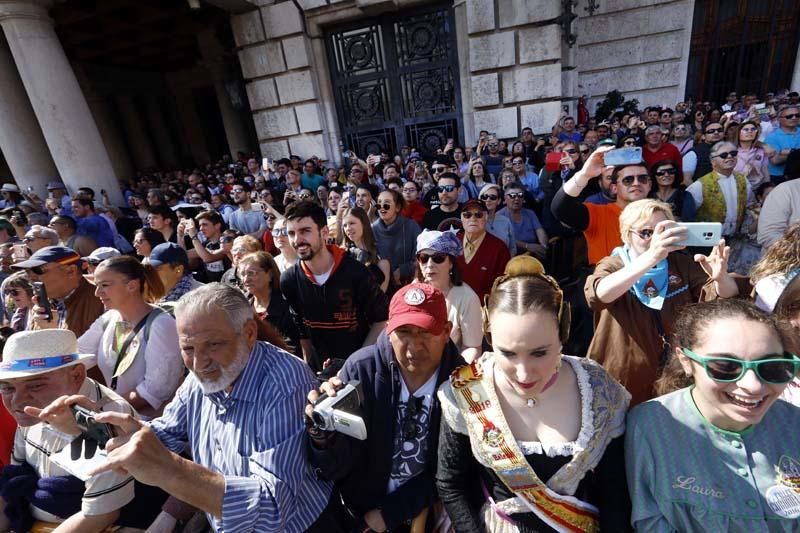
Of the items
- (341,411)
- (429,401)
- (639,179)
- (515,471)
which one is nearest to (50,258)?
(341,411)

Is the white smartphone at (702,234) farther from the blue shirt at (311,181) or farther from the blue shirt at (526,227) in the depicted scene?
the blue shirt at (311,181)

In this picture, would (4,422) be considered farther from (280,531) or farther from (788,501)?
(788,501)

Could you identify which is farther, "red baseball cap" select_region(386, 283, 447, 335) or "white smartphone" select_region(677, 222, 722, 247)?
"white smartphone" select_region(677, 222, 722, 247)

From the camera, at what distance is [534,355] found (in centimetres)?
135

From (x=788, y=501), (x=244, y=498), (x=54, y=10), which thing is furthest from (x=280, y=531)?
(x=54, y=10)

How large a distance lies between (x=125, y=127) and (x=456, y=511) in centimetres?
1984

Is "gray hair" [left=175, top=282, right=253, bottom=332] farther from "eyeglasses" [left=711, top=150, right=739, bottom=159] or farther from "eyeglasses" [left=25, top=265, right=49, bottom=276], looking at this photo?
"eyeglasses" [left=711, top=150, right=739, bottom=159]

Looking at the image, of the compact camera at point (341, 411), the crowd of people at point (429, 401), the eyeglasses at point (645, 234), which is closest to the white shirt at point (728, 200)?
the crowd of people at point (429, 401)

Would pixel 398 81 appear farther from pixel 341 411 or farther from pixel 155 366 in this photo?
pixel 341 411

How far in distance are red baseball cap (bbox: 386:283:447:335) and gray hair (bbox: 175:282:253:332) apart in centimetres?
64

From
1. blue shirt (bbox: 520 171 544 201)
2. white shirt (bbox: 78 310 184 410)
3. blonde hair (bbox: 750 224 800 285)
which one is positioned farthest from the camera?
blue shirt (bbox: 520 171 544 201)

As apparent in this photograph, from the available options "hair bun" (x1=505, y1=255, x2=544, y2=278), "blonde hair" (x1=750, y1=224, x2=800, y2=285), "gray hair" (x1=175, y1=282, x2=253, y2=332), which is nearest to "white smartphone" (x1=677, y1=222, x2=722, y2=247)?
"blonde hair" (x1=750, y1=224, x2=800, y2=285)

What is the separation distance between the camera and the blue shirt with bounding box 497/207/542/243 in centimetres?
467

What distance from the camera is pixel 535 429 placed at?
1413 millimetres
